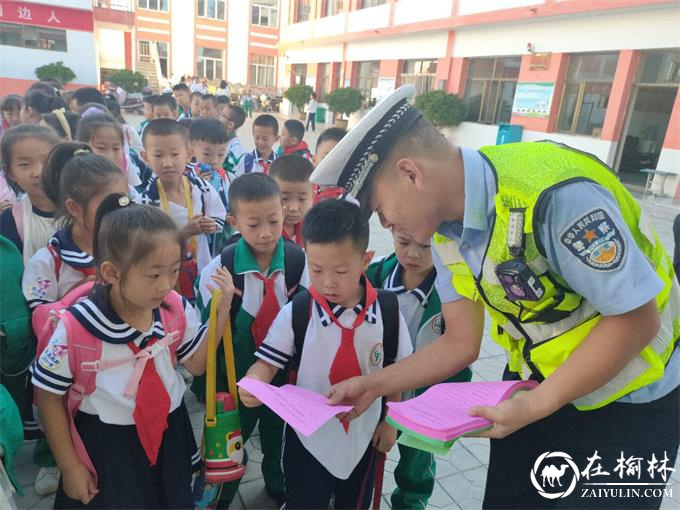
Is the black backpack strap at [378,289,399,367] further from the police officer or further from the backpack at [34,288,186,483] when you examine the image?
the backpack at [34,288,186,483]

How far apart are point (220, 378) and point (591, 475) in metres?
1.46

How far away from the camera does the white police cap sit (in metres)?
1.18

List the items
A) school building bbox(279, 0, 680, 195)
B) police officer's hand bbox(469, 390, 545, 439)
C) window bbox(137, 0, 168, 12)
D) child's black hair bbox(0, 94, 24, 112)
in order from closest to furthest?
police officer's hand bbox(469, 390, 545, 439)
child's black hair bbox(0, 94, 24, 112)
school building bbox(279, 0, 680, 195)
window bbox(137, 0, 168, 12)

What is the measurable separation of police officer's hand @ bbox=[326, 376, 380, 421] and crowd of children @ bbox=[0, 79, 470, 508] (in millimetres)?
167

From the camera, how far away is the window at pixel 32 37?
17797mm

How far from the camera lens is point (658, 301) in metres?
1.13

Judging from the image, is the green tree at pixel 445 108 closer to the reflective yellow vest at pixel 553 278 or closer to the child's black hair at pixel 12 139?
the child's black hair at pixel 12 139

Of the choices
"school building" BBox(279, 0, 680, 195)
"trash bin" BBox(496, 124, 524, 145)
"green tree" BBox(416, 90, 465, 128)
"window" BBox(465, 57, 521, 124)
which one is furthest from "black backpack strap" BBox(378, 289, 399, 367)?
"green tree" BBox(416, 90, 465, 128)

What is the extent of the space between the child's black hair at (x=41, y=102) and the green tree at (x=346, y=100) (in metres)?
14.7

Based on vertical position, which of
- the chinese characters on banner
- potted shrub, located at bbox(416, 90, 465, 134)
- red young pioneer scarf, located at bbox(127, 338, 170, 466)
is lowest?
red young pioneer scarf, located at bbox(127, 338, 170, 466)

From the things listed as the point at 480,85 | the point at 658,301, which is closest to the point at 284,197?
the point at 658,301

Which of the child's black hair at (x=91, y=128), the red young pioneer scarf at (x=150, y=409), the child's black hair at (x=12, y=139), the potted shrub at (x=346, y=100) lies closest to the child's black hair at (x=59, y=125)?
the child's black hair at (x=91, y=128)

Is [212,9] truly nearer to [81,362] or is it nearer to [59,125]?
[59,125]

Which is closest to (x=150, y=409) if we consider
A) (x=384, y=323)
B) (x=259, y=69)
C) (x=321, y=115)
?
(x=384, y=323)
